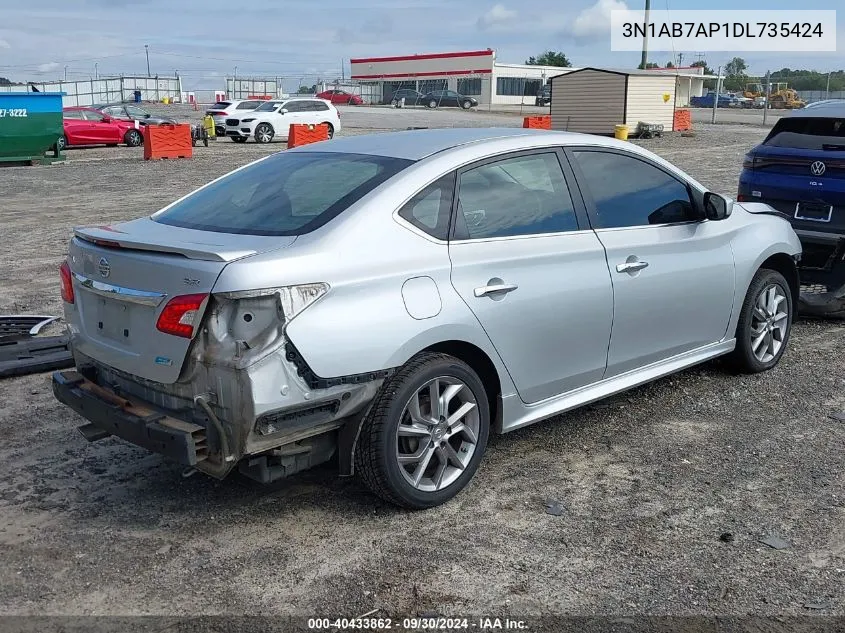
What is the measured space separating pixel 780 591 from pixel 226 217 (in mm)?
2888

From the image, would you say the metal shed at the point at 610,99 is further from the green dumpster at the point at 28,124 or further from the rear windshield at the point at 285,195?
the rear windshield at the point at 285,195

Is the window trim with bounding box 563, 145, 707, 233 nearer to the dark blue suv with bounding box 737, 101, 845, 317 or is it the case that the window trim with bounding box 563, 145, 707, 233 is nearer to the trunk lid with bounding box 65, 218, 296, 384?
the trunk lid with bounding box 65, 218, 296, 384

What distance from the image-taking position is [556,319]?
440 cm

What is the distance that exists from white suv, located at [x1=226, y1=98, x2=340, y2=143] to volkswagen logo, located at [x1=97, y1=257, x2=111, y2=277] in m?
27.6

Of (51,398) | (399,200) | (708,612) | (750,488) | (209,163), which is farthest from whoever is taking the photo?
(209,163)

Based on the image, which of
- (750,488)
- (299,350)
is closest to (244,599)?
(299,350)

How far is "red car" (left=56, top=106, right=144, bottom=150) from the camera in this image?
28.7 meters

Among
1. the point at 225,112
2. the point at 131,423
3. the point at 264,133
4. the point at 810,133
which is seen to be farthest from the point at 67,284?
the point at 225,112

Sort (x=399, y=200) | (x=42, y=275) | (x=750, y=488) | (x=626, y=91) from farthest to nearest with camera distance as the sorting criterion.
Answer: (x=626, y=91)
(x=42, y=275)
(x=750, y=488)
(x=399, y=200)

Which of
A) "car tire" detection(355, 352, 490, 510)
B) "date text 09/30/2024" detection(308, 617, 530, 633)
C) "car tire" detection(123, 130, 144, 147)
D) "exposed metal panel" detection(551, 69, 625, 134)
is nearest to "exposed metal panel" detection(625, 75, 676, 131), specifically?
"exposed metal panel" detection(551, 69, 625, 134)

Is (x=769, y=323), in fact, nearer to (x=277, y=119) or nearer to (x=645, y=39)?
(x=277, y=119)

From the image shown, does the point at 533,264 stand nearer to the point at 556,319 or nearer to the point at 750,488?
the point at 556,319

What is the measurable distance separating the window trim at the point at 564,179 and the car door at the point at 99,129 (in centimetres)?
2713

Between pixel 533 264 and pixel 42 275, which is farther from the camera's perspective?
pixel 42 275
